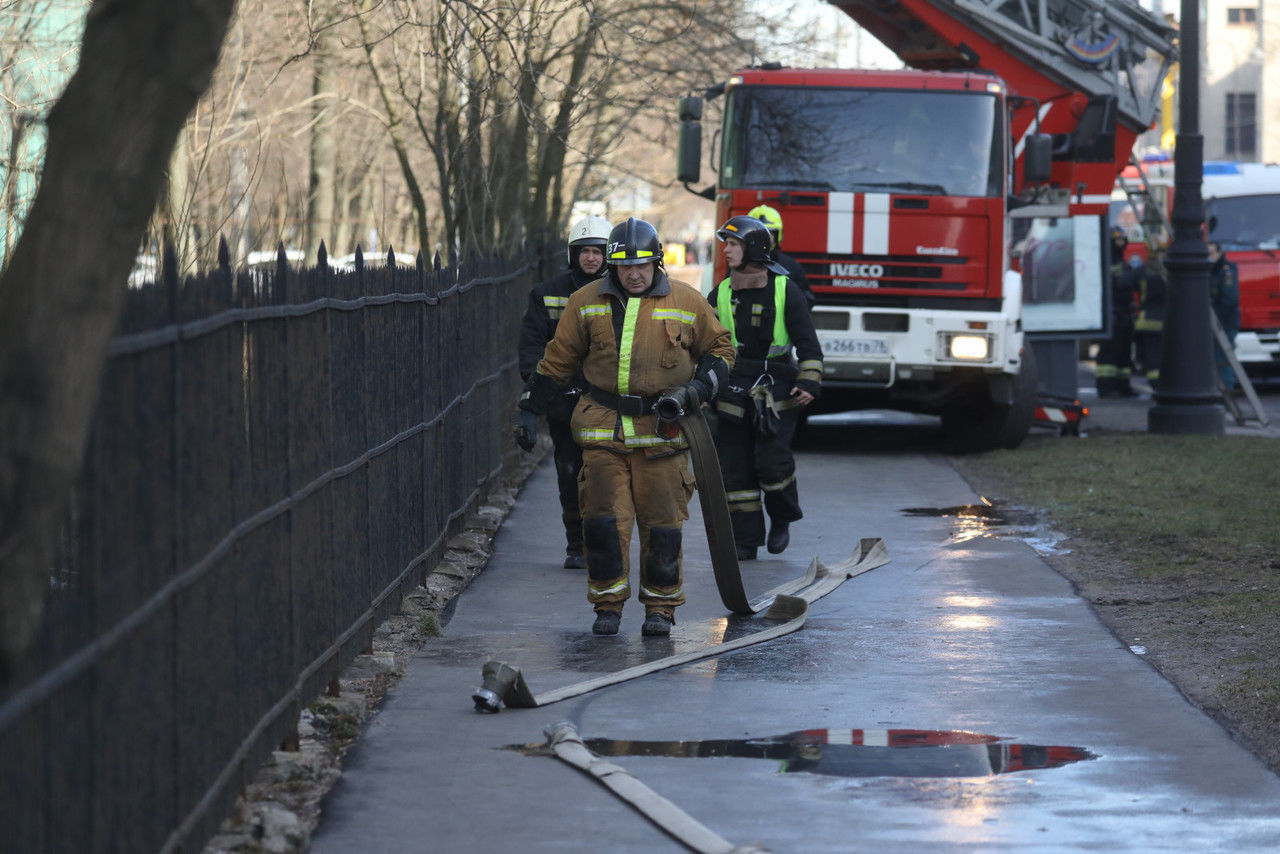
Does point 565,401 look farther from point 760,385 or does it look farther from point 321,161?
point 321,161

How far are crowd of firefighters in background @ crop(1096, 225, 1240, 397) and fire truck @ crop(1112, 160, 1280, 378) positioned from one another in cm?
48

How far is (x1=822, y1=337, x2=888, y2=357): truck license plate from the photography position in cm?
1527

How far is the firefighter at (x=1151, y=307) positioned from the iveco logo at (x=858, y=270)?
7.08 m

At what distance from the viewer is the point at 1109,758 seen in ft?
19.5

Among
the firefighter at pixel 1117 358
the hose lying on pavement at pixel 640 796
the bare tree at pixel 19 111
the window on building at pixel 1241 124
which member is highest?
the window on building at pixel 1241 124

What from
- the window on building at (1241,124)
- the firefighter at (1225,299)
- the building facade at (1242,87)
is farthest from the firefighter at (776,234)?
the window on building at (1241,124)

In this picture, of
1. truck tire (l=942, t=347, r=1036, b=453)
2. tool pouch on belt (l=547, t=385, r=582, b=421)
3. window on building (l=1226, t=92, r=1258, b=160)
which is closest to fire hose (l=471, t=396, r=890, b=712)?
tool pouch on belt (l=547, t=385, r=582, b=421)

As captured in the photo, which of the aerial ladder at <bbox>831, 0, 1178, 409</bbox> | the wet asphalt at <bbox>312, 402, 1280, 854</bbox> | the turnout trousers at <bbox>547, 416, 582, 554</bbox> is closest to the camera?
the wet asphalt at <bbox>312, 402, 1280, 854</bbox>

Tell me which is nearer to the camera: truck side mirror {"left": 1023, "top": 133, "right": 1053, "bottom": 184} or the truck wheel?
truck side mirror {"left": 1023, "top": 133, "right": 1053, "bottom": 184}

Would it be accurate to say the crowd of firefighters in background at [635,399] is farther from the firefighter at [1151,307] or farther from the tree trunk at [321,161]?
the tree trunk at [321,161]

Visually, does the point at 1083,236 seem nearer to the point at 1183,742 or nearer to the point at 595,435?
the point at 595,435

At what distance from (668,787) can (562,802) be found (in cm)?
34

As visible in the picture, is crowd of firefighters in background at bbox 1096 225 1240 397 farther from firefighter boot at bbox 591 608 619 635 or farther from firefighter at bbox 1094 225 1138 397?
firefighter boot at bbox 591 608 619 635

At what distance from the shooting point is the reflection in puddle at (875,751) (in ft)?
18.9
